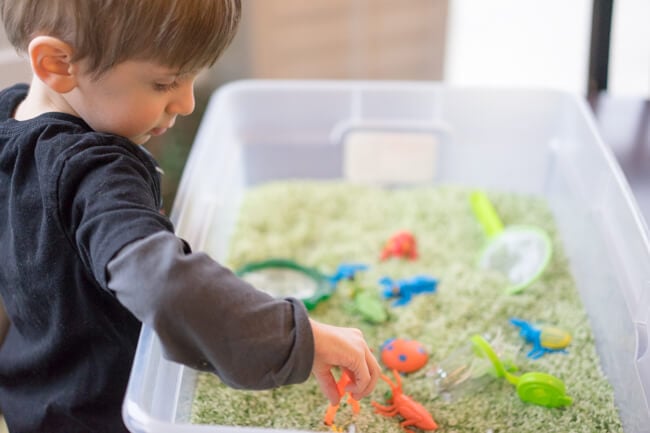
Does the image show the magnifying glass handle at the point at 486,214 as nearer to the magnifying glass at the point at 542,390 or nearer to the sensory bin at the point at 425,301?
the sensory bin at the point at 425,301

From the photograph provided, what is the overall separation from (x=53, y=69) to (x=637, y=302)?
24.6 inches

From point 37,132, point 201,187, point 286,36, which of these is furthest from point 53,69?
point 286,36

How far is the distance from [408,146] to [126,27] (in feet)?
2.47

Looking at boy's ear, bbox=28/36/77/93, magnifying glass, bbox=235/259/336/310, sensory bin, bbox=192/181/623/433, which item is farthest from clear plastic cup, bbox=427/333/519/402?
boy's ear, bbox=28/36/77/93

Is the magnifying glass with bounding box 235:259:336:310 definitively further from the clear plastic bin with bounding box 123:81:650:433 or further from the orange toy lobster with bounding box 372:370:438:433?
the orange toy lobster with bounding box 372:370:438:433

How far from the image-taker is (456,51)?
6.50ft

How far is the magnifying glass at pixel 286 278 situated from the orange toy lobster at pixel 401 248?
0.37ft

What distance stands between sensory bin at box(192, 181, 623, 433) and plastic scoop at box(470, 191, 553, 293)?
0.02 meters

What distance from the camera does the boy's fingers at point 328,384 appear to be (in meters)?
0.61

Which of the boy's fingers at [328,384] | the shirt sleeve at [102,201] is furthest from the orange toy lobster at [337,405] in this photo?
the shirt sleeve at [102,201]

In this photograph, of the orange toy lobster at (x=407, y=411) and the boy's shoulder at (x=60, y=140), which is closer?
the boy's shoulder at (x=60, y=140)

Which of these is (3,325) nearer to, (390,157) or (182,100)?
(182,100)

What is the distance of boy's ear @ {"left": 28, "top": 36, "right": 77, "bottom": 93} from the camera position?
0.57 metres

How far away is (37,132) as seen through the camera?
2.02 ft
